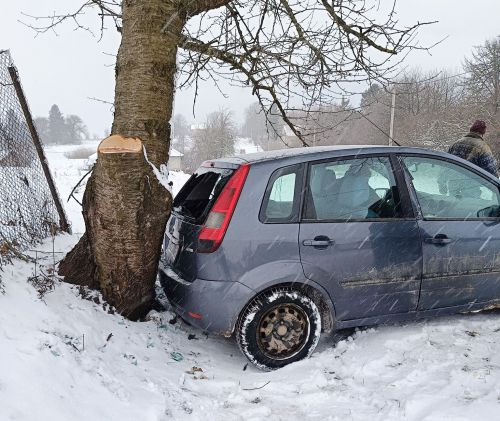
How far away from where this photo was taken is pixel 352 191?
3.86m

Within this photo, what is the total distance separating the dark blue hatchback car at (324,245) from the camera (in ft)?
11.6

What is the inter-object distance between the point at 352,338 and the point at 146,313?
6.21 ft

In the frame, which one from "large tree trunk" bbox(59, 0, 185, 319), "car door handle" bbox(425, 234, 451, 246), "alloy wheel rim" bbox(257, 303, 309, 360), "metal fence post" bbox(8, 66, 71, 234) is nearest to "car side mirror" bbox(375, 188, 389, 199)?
"car door handle" bbox(425, 234, 451, 246)

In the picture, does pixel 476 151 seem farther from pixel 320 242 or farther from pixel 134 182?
pixel 134 182

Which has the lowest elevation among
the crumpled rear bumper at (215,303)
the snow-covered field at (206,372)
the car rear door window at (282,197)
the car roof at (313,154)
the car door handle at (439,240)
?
the snow-covered field at (206,372)

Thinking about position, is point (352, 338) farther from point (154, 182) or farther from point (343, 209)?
point (154, 182)

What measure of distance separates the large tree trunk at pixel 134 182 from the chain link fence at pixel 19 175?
40.9 inches

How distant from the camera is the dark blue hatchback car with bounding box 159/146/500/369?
3.53m

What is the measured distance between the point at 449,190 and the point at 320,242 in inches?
57.7

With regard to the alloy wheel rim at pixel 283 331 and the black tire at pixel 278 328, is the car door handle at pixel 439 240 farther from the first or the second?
the alloy wheel rim at pixel 283 331

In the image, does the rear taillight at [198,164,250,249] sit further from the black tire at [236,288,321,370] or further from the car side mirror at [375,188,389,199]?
the car side mirror at [375,188,389,199]

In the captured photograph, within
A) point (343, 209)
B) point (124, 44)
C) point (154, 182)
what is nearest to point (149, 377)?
point (154, 182)

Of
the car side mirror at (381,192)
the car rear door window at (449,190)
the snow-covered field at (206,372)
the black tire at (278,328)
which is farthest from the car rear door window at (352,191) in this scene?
the snow-covered field at (206,372)

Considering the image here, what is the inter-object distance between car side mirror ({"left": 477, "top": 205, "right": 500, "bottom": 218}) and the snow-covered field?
3.23 feet
